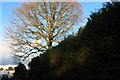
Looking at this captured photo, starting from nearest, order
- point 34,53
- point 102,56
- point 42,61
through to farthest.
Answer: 1. point 102,56
2. point 42,61
3. point 34,53

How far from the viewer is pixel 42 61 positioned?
2461 centimetres

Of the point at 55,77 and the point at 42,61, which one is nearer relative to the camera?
the point at 55,77

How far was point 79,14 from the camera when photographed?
43.8 metres

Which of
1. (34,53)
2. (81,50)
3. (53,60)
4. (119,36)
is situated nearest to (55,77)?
(53,60)

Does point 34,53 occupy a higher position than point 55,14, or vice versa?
point 55,14

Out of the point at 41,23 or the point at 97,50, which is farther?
the point at 41,23

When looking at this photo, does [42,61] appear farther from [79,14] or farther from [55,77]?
[79,14]

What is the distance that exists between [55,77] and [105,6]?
6.36 meters

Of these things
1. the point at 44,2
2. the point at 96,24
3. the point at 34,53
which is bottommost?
the point at 96,24

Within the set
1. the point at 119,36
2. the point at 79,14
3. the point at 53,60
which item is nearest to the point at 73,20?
the point at 79,14

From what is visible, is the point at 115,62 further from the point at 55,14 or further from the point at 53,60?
the point at 55,14

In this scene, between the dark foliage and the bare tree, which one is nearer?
the dark foliage

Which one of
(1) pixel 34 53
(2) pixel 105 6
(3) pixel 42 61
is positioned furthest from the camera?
(1) pixel 34 53

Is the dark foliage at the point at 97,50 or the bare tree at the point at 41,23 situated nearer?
the dark foliage at the point at 97,50
